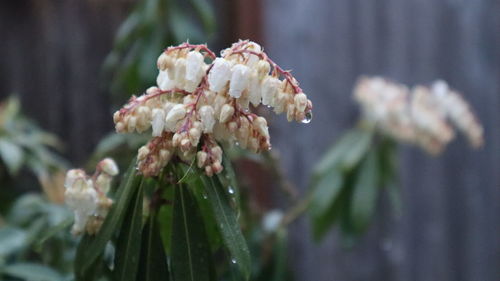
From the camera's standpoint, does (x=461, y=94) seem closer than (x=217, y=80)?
No

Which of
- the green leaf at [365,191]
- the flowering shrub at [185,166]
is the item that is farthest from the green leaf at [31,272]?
the green leaf at [365,191]

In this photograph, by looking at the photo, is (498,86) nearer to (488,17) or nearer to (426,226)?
(488,17)

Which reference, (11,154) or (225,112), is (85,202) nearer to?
(225,112)

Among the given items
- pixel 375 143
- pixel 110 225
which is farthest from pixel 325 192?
pixel 110 225

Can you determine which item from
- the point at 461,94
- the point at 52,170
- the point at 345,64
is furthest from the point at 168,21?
the point at 461,94

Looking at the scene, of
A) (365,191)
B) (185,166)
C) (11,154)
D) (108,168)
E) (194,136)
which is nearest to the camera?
(194,136)

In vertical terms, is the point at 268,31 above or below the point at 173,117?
above

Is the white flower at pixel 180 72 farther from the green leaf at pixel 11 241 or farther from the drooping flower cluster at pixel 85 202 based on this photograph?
the green leaf at pixel 11 241
